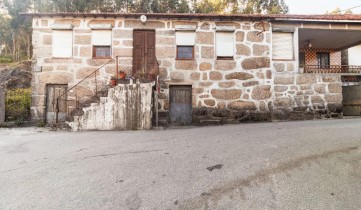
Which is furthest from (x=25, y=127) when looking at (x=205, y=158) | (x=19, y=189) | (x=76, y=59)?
(x=205, y=158)

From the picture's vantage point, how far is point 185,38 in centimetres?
1101

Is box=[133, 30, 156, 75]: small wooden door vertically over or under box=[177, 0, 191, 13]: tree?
under

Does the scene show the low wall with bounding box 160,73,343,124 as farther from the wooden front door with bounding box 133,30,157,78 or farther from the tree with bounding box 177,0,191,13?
the tree with bounding box 177,0,191,13

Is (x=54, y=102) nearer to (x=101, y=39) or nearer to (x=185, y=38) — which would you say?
(x=101, y=39)

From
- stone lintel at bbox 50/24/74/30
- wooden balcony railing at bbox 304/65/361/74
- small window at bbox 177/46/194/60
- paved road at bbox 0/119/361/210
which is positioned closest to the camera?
paved road at bbox 0/119/361/210

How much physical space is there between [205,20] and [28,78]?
15831 millimetres

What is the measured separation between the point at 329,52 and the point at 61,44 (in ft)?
55.9

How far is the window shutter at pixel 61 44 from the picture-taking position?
35.4ft

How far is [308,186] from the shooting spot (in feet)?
10.1

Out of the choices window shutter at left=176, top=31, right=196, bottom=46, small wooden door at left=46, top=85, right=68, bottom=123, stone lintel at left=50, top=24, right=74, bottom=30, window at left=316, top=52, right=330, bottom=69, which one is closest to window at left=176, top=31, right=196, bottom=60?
window shutter at left=176, top=31, right=196, bottom=46

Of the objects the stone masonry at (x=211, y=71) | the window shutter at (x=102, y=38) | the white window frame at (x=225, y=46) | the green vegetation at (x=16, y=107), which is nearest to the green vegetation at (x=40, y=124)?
the stone masonry at (x=211, y=71)

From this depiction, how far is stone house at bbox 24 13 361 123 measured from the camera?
10.7 meters

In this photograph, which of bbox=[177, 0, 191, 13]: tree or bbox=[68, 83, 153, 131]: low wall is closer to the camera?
bbox=[68, 83, 153, 131]: low wall

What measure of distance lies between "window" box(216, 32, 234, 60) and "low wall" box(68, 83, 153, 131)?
14.8 feet
